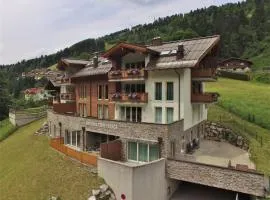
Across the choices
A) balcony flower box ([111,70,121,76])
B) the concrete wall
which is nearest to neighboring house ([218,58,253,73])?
balcony flower box ([111,70,121,76])

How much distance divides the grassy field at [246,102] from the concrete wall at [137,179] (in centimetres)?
1858

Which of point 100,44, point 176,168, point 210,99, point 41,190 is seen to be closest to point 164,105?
point 210,99

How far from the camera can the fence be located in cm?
2492

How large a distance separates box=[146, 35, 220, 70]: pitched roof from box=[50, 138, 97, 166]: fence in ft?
33.0

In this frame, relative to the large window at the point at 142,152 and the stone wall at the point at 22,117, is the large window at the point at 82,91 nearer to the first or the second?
the large window at the point at 142,152

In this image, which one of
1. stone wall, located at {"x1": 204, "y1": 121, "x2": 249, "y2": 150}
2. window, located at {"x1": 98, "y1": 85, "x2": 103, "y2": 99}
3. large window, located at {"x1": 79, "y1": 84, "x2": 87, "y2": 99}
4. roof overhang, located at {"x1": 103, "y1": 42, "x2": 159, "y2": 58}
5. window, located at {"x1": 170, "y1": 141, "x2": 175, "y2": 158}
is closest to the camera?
window, located at {"x1": 170, "y1": 141, "x2": 175, "y2": 158}

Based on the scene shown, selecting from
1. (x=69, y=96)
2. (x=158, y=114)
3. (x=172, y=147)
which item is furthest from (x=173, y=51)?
(x=69, y=96)

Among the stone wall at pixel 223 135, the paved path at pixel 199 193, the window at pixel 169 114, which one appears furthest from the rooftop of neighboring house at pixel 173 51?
the paved path at pixel 199 193

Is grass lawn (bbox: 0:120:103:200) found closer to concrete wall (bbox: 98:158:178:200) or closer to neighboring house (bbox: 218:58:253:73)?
concrete wall (bbox: 98:158:178:200)

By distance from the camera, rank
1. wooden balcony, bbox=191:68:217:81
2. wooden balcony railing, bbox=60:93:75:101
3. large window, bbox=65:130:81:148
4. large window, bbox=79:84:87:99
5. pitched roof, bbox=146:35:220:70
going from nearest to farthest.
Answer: pitched roof, bbox=146:35:220:70, wooden balcony, bbox=191:68:217:81, large window, bbox=65:130:81:148, large window, bbox=79:84:87:99, wooden balcony railing, bbox=60:93:75:101

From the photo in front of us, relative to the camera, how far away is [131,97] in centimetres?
2986

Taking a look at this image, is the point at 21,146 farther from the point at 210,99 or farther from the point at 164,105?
the point at 210,99

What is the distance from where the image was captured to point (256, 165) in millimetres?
23375

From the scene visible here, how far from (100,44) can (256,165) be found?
16352 cm
